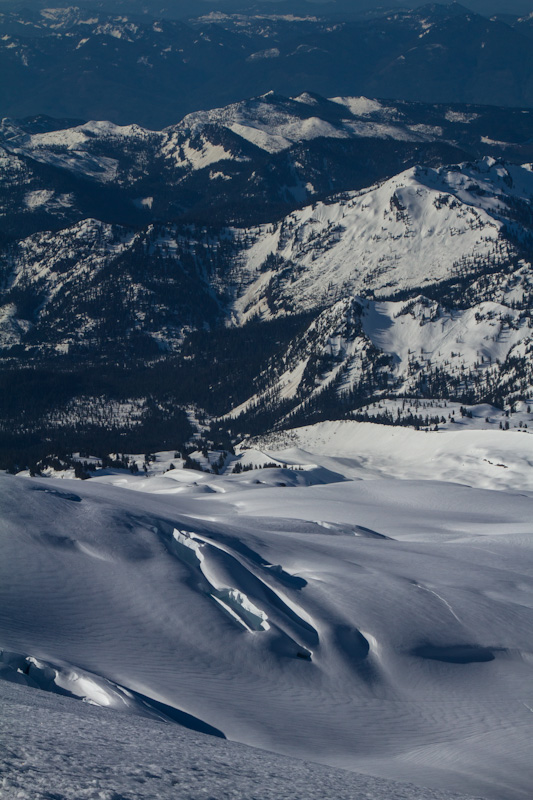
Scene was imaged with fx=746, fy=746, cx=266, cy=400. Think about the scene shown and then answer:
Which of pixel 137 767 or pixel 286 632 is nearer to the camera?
pixel 137 767

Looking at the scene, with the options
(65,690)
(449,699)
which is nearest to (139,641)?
(65,690)

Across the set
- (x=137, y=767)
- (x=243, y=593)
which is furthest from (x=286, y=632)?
(x=137, y=767)

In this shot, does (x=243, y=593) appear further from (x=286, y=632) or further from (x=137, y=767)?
(x=137, y=767)

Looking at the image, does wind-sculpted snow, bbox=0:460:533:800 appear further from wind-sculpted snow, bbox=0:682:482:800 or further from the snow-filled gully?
wind-sculpted snow, bbox=0:682:482:800

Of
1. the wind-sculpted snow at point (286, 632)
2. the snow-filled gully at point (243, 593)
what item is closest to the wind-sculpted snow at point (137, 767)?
the wind-sculpted snow at point (286, 632)

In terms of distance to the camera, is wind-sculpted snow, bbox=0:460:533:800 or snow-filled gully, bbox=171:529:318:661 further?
snow-filled gully, bbox=171:529:318:661

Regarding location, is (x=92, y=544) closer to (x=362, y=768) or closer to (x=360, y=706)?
(x=360, y=706)

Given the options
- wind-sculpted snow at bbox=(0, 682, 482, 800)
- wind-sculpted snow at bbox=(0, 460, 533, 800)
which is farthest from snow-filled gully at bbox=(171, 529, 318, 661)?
wind-sculpted snow at bbox=(0, 682, 482, 800)

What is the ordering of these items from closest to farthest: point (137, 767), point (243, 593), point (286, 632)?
1. point (137, 767)
2. point (286, 632)
3. point (243, 593)

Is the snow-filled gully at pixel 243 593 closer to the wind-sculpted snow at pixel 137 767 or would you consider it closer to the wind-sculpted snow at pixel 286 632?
the wind-sculpted snow at pixel 286 632
